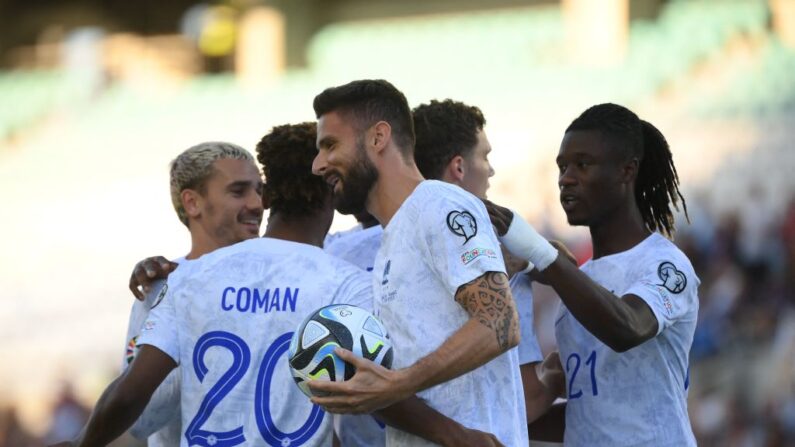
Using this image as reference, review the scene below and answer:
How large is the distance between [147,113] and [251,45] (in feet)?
9.77

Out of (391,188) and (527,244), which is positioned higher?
(391,188)

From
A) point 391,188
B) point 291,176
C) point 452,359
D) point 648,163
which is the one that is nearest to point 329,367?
point 452,359

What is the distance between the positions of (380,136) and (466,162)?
0.98 m

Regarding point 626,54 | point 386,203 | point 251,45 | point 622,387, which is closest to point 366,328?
point 386,203

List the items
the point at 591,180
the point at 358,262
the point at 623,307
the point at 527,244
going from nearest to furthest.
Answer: the point at 527,244, the point at 623,307, the point at 591,180, the point at 358,262

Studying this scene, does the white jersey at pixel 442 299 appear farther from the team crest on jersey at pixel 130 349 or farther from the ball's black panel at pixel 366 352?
the team crest on jersey at pixel 130 349

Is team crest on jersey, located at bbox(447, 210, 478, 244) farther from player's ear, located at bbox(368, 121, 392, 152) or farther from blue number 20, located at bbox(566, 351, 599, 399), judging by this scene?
blue number 20, located at bbox(566, 351, 599, 399)

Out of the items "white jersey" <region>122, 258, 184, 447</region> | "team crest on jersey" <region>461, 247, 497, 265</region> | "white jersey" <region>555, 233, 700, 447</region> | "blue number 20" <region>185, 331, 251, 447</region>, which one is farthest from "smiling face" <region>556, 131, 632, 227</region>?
"white jersey" <region>122, 258, 184, 447</region>

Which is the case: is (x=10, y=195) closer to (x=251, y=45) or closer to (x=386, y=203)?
(x=251, y=45)

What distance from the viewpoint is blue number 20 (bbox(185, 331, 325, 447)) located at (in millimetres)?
4414

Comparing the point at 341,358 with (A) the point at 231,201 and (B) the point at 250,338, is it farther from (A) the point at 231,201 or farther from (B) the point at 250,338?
(A) the point at 231,201

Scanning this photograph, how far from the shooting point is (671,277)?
480 cm

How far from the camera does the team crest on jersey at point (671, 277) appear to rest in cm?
478

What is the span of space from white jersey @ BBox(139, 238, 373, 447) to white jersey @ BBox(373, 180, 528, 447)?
1.13 feet
